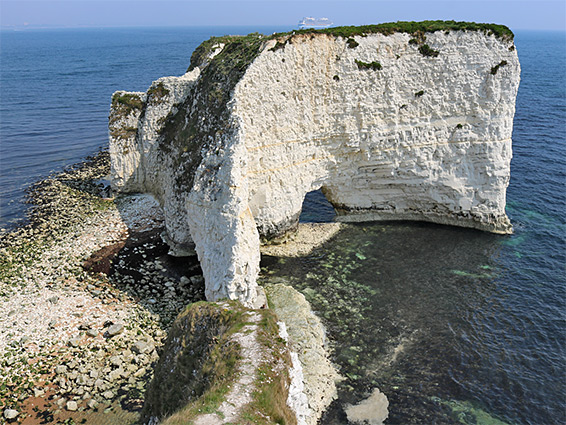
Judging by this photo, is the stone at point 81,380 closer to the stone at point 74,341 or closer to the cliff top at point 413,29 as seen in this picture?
the stone at point 74,341

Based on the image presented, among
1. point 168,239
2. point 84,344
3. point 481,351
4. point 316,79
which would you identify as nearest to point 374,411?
point 481,351

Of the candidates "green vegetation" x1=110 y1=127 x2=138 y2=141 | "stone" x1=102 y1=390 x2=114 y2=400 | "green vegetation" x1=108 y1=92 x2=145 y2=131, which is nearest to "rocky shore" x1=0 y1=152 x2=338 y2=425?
"stone" x1=102 y1=390 x2=114 y2=400

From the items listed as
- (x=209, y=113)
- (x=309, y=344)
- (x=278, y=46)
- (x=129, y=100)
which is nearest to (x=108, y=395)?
(x=309, y=344)

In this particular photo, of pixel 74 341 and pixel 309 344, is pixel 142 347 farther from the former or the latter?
pixel 309 344

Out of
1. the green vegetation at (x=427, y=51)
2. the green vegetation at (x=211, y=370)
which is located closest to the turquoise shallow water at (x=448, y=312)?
the green vegetation at (x=211, y=370)

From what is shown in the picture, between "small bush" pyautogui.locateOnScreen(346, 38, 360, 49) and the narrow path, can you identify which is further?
"small bush" pyautogui.locateOnScreen(346, 38, 360, 49)

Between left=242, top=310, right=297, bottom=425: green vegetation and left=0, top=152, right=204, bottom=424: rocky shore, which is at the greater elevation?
left=242, top=310, right=297, bottom=425: green vegetation

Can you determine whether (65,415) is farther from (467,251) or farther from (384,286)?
(467,251)

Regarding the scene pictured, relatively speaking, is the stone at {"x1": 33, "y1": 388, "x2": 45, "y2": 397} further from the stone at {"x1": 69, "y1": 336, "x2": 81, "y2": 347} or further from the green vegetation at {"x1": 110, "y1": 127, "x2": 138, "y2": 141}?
the green vegetation at {"x1": 110, "y1": 127, "x2": 138, "y2": 141}
